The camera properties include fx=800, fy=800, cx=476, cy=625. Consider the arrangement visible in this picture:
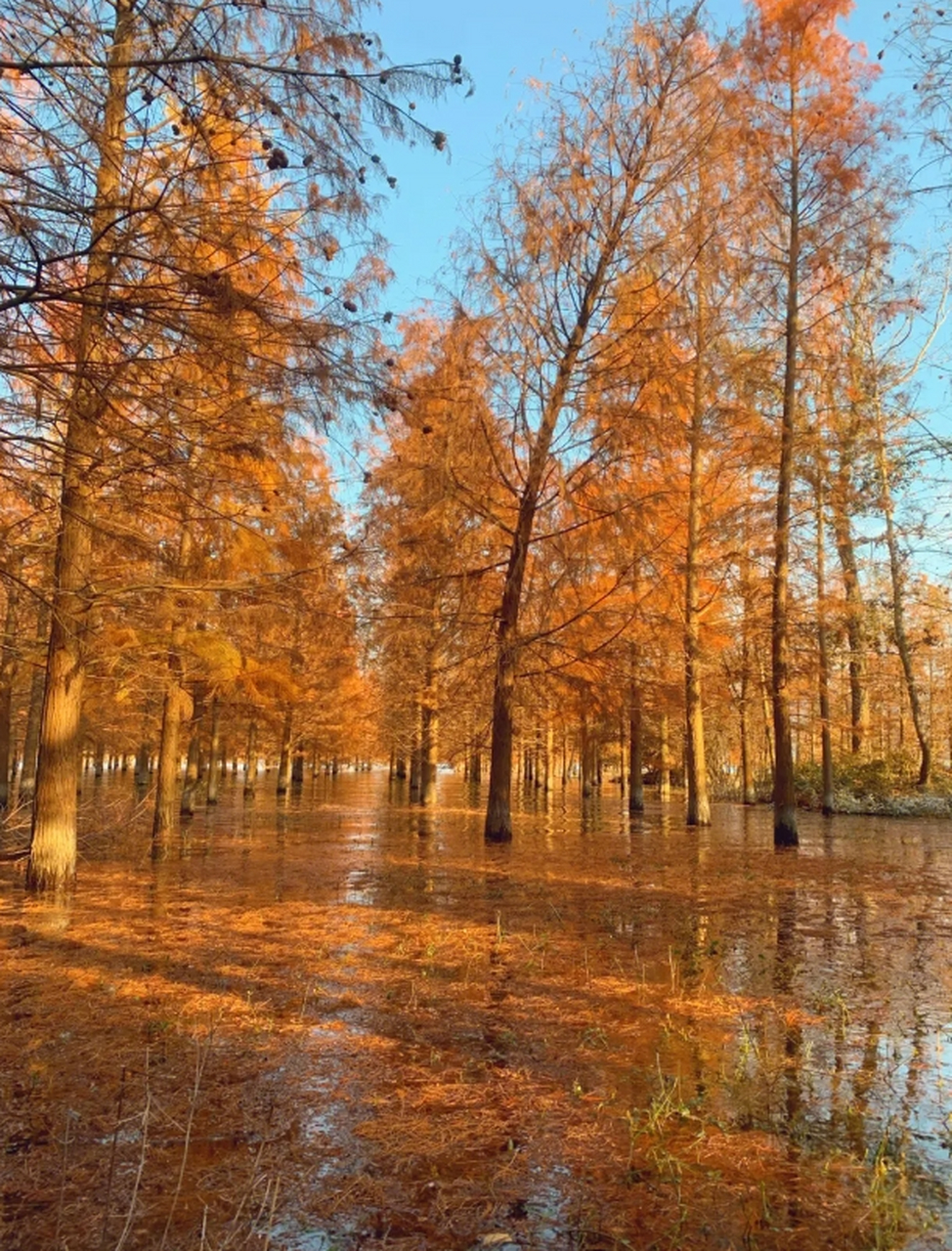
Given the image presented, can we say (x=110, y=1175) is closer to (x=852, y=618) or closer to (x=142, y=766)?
(x=852, y=618)

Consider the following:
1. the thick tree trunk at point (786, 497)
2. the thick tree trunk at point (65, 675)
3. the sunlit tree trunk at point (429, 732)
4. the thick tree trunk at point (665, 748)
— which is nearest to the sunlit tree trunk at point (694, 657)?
the thick tree trunk at point (786, 497)

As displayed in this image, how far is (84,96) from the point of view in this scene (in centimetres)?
311

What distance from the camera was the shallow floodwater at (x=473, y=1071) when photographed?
2527 millimetres

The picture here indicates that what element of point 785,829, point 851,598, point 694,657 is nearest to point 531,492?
point 694,657

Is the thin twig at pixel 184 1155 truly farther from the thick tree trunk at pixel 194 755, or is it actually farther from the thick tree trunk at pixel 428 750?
the thick tree trunk at pixel 428 750

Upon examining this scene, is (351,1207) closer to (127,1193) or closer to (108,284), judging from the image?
(127,1193)

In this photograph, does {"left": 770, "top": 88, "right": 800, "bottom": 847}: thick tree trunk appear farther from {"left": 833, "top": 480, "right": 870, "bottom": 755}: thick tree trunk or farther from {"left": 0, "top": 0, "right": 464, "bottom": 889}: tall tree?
{"left": 0, "top": 0, "right": 464, "bottom": 889}: tall tree

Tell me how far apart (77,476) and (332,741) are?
30.2 meters

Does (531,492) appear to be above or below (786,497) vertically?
below

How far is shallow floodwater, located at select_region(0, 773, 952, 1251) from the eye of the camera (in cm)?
253

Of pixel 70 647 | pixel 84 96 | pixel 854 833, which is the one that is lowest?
pixel 854 833

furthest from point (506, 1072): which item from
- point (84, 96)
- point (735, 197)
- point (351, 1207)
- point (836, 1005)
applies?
point (735, 197)

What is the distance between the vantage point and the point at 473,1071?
369 centimetres

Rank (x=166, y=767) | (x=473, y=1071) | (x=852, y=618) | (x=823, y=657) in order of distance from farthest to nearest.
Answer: (x=852, y=618) < (x=823, y=657) < (x=166, y=767) < (x=473, y=1071)
